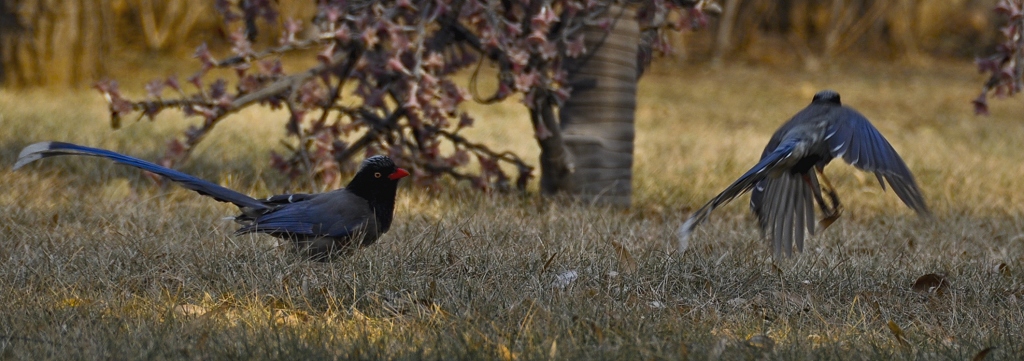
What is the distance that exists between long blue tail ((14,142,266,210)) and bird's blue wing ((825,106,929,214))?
209cm

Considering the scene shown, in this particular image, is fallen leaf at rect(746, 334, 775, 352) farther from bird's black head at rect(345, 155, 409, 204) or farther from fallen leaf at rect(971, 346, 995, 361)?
bird's black head at rect(345, 155, 409, 204)

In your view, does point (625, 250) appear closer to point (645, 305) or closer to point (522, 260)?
point (522, 260)

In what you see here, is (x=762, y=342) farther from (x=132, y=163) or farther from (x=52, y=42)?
(x=52, y=42)

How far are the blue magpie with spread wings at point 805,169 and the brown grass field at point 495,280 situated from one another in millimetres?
171

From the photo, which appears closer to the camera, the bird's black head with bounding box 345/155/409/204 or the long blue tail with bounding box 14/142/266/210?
the long blue tail with bounding box 14/142/266/210

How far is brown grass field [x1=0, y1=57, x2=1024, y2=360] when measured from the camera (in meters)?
3.07

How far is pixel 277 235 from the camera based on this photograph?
163 inches

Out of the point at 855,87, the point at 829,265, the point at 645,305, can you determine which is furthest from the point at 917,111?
the point at 645,305

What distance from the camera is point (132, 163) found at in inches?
155

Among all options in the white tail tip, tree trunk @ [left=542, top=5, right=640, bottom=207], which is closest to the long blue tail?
the white tail tip

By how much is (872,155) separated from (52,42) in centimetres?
858

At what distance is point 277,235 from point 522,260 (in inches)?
35.4

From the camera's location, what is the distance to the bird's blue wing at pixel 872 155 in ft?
12.4

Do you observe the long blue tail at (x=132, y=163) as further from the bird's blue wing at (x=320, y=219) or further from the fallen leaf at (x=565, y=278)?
the fallen leaf at (x=565, y=278)
